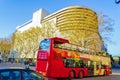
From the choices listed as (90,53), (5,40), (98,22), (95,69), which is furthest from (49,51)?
(5,40)

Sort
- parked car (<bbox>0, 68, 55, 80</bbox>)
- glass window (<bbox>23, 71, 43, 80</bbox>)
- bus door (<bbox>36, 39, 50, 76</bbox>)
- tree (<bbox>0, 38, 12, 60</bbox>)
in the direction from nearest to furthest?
parked car (<bbox>0, 68, 55, 80</bbox>), glass window (<bbox>23, 71, 43, 80</bbox>), bus door (<bbox>36, 39, 50, 76</bbox>), tree (<bbox>0, 38, 12, 60</bbox>)

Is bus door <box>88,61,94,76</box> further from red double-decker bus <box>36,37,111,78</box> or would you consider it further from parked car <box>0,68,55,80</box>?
parked car <box>0,68,55,80</box>

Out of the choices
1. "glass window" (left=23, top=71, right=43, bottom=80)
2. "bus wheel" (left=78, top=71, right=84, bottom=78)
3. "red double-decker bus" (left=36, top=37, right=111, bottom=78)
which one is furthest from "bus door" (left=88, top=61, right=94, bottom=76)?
"glass window" (left=23, top=71, right=43, bottom=80)

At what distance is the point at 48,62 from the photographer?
18578 millimetres

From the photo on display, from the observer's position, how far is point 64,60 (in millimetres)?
20094

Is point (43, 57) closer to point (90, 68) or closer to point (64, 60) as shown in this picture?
point (64, 60)

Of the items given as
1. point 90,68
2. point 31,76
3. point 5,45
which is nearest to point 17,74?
point 31,76

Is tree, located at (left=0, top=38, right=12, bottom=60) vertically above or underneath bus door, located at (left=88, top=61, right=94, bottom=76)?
above

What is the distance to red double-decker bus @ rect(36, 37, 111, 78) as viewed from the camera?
18.8 m

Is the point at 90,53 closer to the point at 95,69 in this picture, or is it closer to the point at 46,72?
the point at 95,69

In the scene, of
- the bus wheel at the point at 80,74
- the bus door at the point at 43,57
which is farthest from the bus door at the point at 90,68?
the bus door at the point at 43,57

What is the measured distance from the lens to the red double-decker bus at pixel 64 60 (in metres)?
18.8

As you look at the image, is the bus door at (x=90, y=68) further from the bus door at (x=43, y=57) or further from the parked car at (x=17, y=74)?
the parked car at (x=17, y=74)

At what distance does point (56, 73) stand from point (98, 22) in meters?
19.3
